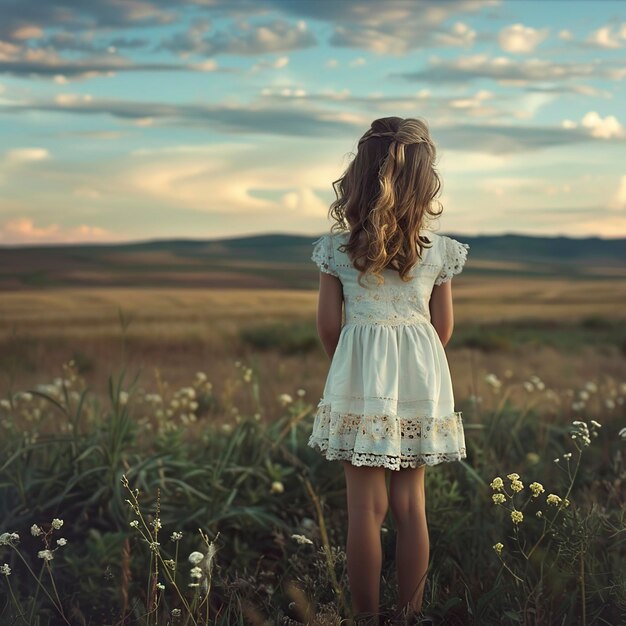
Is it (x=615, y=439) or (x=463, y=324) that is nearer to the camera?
(x=615, y=439)

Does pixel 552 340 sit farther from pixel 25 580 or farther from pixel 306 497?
pixel 25 580

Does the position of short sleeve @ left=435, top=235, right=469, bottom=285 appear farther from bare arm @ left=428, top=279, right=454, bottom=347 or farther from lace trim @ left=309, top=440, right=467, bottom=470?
lace trim @ left=309, top=440, right=467, bottom=470

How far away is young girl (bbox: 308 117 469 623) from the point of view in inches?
150

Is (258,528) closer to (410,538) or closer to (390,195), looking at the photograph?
(410,538)

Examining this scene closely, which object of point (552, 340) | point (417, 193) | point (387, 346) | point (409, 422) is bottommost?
point (552, 340)

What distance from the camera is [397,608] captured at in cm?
398

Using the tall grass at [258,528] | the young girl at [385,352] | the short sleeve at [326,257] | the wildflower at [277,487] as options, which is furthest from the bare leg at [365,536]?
the wildflower at [277,487]

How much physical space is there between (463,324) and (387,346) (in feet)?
50.7

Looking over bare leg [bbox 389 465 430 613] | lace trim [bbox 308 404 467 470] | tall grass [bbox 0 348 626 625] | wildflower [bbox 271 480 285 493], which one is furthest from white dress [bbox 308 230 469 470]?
wildflower [bbox 271 480 285 493]

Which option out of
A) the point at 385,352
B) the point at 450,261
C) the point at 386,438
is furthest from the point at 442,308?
the point at 386,438

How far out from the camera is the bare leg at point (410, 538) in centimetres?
394

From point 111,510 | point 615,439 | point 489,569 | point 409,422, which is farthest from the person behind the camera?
point 615,439

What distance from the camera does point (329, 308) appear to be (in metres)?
4.00

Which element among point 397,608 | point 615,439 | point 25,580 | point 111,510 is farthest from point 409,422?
point 615,439
